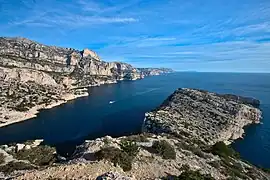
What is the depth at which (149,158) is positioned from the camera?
2388cm

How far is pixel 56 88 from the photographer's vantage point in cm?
15288

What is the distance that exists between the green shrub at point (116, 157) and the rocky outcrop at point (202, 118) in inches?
1762

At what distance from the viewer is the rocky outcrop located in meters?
71.2

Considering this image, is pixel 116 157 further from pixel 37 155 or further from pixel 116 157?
pixel 37 155

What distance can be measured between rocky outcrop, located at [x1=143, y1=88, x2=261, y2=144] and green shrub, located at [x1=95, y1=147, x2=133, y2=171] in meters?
44.7

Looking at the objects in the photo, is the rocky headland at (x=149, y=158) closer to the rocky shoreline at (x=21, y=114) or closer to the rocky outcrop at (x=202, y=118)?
the rocky outcrop at (x=202, y=118)

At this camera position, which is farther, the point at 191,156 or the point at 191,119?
the point at 191,119

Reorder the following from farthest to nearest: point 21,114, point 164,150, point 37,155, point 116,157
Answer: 1. point 21,114
2. point 37,155
3. point 164,150
4. point 116,157

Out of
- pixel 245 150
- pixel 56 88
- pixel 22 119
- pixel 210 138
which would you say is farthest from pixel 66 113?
pixel 245 150

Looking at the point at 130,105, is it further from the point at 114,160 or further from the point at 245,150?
the point at 114,160

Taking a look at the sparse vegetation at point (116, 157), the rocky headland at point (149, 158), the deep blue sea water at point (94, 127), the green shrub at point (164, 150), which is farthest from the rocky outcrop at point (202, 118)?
the sparse vegetation at point (116, 157)

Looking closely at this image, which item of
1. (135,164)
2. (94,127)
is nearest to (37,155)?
(135,164)

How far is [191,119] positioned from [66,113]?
56133mm

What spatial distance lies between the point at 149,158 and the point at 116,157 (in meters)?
5.30
